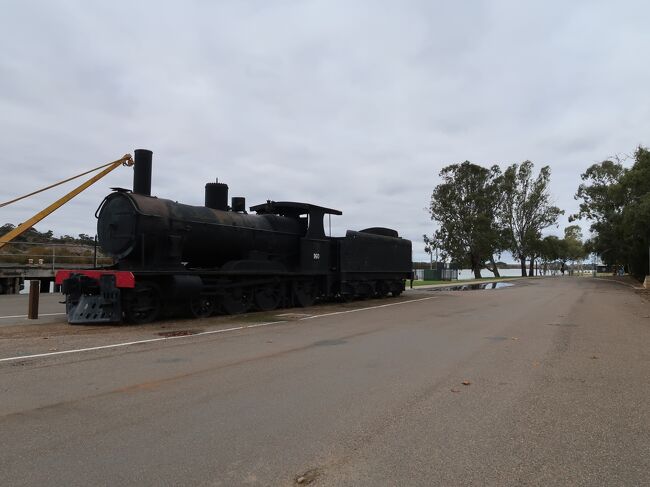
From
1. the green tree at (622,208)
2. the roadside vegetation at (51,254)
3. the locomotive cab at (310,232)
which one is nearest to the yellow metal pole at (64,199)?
the roadside vegetation at (51,254)

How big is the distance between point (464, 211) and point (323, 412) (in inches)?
2060

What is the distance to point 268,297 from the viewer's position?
1603 cm

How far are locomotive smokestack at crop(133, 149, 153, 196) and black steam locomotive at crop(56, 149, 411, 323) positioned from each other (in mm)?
26

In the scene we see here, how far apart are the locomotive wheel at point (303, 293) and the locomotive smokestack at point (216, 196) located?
3794 mm

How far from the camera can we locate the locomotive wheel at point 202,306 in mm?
13350

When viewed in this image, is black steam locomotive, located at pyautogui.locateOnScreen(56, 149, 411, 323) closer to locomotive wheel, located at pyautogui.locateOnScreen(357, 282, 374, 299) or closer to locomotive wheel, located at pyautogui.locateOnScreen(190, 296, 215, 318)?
locomotive wheel, located at pyautogui.locateOnScreen(190, 296, 215, 318)

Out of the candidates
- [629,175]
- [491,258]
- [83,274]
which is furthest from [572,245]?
[83,274]

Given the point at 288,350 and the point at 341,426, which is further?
the point at 288,350

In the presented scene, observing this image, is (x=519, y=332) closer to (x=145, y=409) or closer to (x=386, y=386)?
(x=386, y=386)

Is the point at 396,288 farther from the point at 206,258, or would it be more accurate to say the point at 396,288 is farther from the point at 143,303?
the point at 143,303

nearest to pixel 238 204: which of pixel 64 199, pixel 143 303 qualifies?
pixel 143 303

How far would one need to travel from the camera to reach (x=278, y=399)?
5555mm

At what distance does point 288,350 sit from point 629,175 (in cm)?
2999

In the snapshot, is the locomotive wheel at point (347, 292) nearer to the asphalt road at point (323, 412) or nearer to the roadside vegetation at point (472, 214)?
the asphalt road at point (323, 412)
